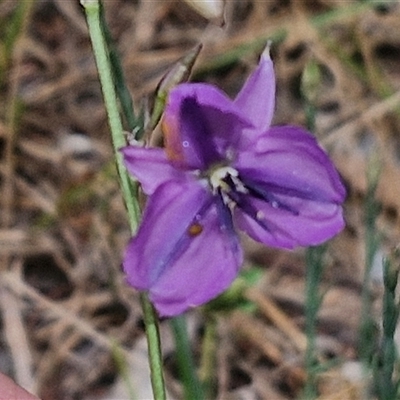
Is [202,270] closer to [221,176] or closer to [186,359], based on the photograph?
[221,176]

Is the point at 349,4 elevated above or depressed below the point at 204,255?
below

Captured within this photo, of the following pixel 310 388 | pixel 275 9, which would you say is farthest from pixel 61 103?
pixel 310 388


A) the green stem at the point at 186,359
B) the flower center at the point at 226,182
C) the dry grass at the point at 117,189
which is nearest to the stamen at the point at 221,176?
the flower center at the point at 226,182

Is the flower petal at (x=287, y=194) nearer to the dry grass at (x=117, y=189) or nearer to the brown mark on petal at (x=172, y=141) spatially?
the brown mark on petal at (x=172, y=141)

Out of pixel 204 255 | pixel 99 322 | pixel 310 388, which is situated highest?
pixel 204 255

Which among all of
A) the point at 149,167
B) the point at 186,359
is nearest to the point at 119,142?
the point at 149,167

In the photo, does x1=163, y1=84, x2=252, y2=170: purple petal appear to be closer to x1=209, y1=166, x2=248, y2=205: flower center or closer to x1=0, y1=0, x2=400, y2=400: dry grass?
x1=209, y1=166, x2=248, y2=205: flower center

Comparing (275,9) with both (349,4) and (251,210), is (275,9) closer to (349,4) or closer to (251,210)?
(349,4)
